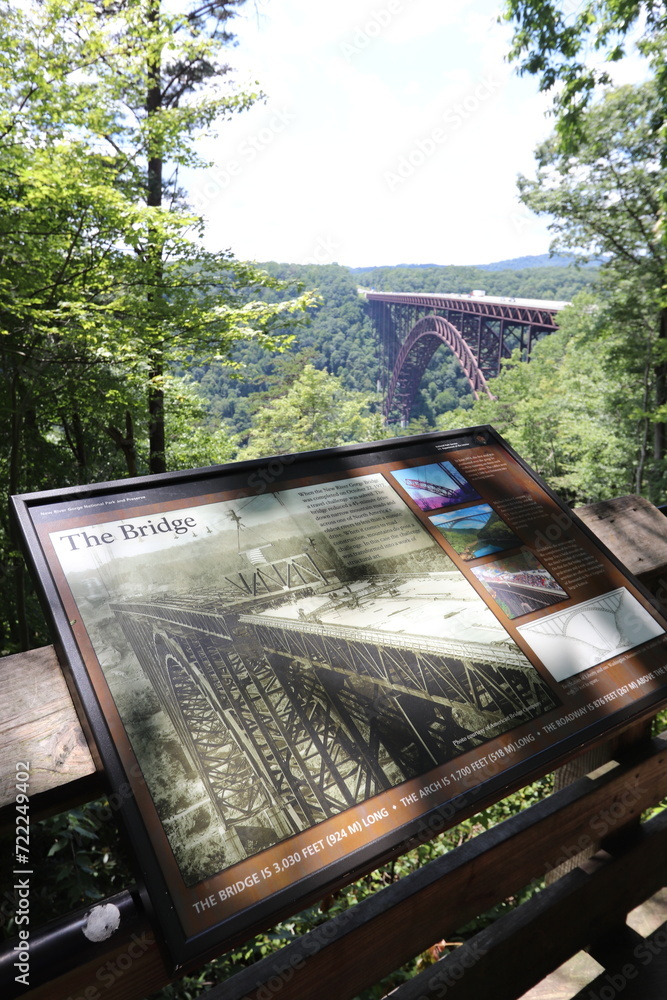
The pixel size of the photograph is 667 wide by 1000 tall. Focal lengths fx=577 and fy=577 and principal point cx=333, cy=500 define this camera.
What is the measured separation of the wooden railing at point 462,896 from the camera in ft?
2.17

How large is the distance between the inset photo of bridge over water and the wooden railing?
0.10 metres

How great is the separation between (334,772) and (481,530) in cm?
61

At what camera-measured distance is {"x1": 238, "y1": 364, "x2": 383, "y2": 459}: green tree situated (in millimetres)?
18625

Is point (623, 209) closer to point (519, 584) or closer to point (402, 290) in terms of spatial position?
point (519, 584)

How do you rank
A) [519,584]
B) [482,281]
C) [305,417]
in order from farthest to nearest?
[482,281]
[305,417]
[519,584]

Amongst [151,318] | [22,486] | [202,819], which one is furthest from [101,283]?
[202,819]

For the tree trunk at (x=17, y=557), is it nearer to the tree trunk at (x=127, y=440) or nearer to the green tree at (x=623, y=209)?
the tree trunk at (x=127, y=440)

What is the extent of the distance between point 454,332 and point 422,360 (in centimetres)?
712

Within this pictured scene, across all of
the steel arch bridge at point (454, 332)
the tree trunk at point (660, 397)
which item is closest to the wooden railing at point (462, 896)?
the tree trunk at point (660, 397)

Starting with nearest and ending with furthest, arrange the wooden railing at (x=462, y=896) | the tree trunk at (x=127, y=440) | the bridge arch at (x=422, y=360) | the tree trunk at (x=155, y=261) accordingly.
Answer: the wooden railing at (x=462, y=896)
the tree trunk at (x=155, y=261)
the tree trunk at (x=127, y=440)
the bridge arch at (x=422, y=360)

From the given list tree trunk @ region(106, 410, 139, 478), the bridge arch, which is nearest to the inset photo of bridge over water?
tree trunk @ region(106, 410, 139, 478)

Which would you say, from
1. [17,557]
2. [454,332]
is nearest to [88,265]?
[17,557]

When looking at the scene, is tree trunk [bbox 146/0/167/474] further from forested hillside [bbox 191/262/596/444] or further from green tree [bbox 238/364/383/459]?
forested hillside [bbox 191/262/596/444]

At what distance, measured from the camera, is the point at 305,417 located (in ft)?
62.3
